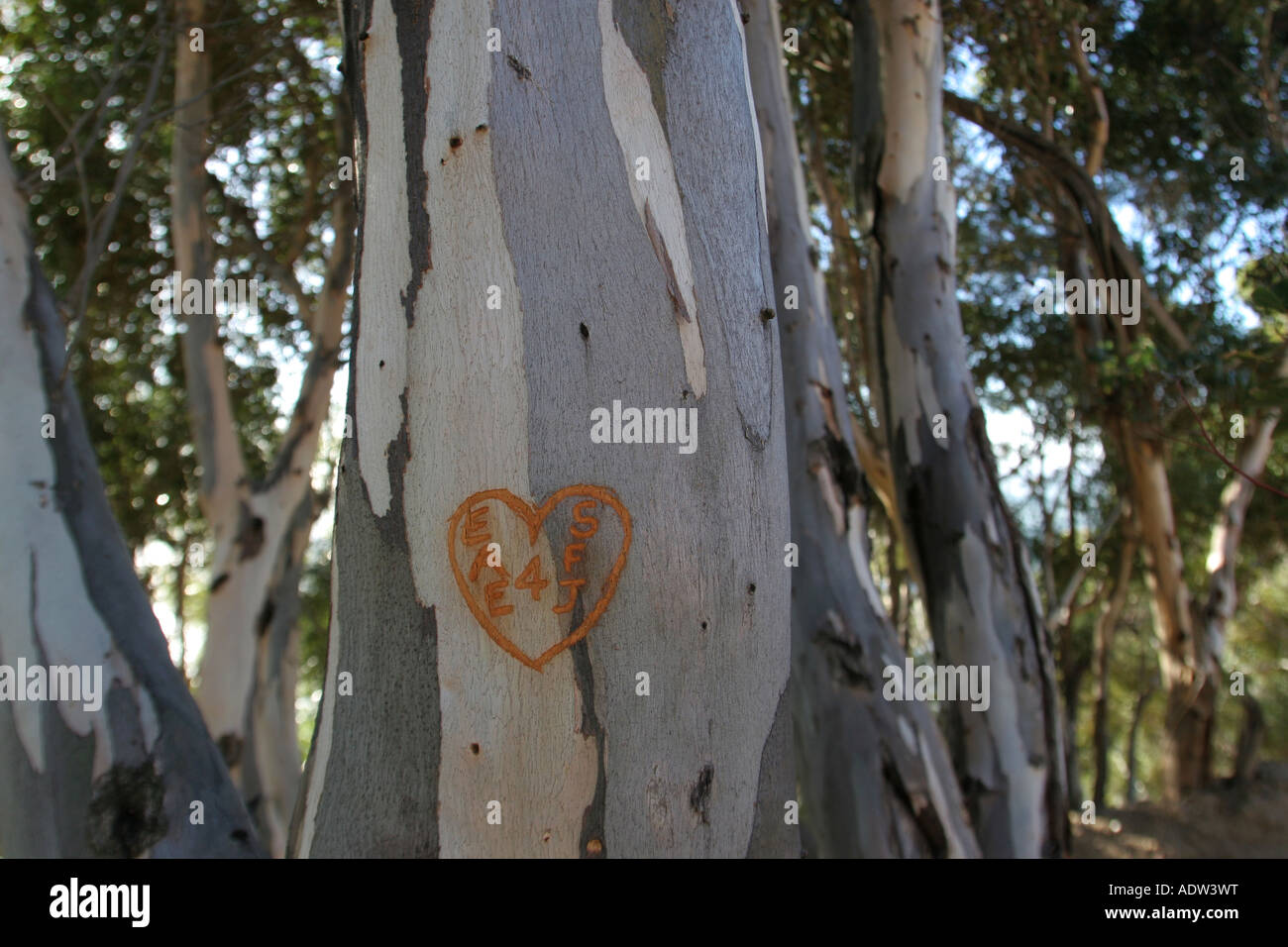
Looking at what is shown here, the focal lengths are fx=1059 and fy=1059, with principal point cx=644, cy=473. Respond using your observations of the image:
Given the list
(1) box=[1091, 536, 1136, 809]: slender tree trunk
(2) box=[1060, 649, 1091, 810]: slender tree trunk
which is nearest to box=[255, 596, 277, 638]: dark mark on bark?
(2) box=[1060, 649, 1091, 810]: slender tree trunk

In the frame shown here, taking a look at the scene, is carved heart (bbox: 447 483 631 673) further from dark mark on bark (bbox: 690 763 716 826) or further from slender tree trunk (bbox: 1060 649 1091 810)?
slender tree trunk (bbox: 1060 649 1091 810)

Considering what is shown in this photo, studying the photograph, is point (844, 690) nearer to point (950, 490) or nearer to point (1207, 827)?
point (950, 490)

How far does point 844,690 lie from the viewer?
10.4 feet

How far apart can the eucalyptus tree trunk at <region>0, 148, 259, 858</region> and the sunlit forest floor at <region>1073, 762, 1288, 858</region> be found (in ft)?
16.2

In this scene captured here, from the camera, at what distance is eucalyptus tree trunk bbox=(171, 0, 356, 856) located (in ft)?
17.9

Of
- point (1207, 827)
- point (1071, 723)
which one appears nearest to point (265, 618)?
point (1207, 827)

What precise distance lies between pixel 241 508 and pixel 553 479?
4.63 m

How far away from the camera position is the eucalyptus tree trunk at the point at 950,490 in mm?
3732

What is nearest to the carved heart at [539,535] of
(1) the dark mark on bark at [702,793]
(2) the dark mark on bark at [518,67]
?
(1) the dark mark on bark at [702,793]

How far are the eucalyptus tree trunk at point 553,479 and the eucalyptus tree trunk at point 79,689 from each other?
58 centimetres

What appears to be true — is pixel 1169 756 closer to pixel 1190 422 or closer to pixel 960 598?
pixel 1190 422

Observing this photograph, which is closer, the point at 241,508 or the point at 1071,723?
the point at 241,508

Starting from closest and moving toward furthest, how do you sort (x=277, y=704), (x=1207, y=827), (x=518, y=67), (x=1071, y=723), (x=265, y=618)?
(x=518, y=67) → (x=265, y=618) → (x=277, y=704) → (x=1207, y=827) → (x=1071, y=723)
